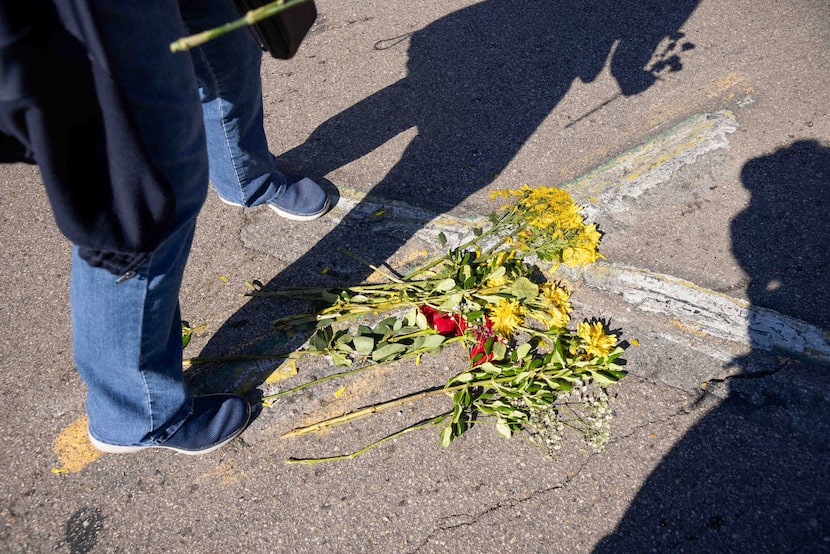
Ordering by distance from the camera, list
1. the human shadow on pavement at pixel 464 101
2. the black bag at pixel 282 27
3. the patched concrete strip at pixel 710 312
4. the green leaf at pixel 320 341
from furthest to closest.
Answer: the human shadow on pavement at pixel 464 101 → the green leaf at pixel 320 341 → the patched concrete strip at pixel 710 312 → the black bag at pixel 282 27

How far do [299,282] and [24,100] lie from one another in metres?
1.57

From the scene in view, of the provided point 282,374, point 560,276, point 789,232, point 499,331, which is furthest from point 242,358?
point 789,232

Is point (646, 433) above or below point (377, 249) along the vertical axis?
below

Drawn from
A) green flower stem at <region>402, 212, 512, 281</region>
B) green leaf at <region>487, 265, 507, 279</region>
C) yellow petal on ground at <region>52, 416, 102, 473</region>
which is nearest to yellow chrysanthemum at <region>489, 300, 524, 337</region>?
green leaf at <region>487, 265, 507, 279</region>

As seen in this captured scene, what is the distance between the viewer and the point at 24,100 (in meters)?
1.17

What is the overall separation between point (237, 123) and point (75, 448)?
1.40 metres

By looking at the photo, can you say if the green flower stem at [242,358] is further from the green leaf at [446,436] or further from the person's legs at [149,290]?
the green leaf at [446,436]

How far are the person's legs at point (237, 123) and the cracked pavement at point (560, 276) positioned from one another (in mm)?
182

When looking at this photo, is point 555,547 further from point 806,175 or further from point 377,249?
point 806,175

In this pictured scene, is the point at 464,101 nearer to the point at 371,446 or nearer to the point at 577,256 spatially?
the point at 577,256

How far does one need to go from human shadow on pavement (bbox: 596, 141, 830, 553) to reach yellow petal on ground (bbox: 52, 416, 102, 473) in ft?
6.19

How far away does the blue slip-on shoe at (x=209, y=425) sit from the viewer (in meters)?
2.07

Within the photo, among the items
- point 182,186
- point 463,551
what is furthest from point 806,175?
point 182,186

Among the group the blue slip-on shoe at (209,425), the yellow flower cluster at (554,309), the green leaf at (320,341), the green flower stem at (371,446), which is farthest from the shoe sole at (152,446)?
the yellow flower cluster at (554,309)
